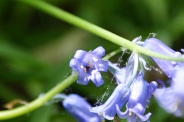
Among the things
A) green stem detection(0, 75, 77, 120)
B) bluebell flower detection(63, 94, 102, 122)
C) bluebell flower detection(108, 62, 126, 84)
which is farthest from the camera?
bluebell flower detection(63, 94, 102, 122)

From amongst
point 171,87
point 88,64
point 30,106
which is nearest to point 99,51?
point 88,64

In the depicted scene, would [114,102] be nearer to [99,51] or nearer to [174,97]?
[99,51]

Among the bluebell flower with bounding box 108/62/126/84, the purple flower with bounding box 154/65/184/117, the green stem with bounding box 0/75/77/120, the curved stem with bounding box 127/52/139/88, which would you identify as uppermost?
the green stem with bounding box 0/75/77/120

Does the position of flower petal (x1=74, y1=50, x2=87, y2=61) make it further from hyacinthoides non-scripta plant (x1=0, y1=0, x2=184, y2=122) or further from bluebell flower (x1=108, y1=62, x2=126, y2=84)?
bluebell flower (x1=108, y1=62, x2=126, y2=84)

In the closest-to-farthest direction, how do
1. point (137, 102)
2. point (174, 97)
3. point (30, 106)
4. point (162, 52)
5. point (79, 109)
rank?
point (174, 97) < point (137, 102) < point (162, 52) < point (30, 106) < point (79, 109)

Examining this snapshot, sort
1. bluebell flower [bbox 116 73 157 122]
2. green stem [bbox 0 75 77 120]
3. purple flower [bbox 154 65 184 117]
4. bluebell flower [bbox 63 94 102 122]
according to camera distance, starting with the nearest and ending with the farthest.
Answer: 1. purple flower [bbox 154 65 184 117]
2. bluebell flower [bbox 116 73 157 122]
3. green stem [bbox 0 75 77 120]
4. bluebell flower [bbox 63 94 102 122]

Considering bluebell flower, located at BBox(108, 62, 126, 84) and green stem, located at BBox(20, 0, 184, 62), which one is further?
bluebell flower, located at BBox(108, 62, 126, 84)

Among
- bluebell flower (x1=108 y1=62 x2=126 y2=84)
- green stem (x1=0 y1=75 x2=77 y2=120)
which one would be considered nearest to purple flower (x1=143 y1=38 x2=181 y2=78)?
bluebell flower (x1=108 y1=62 x2=126 y2=84)

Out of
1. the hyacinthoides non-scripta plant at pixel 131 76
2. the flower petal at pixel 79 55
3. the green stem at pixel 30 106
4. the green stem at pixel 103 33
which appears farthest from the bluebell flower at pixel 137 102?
the green stem at pixel 30 106

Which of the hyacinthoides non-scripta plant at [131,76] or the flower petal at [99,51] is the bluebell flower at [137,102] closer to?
the hyacinthoides non-scripta plant at [131,76]
